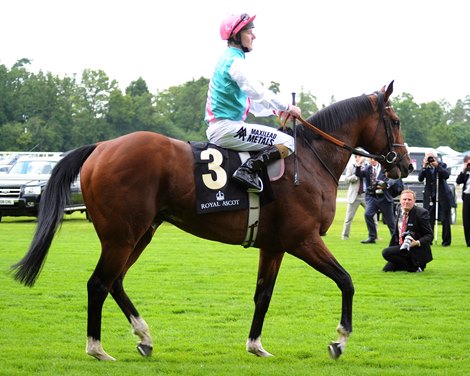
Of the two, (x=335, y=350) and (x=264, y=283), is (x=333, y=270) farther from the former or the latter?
(x=264, y=283)

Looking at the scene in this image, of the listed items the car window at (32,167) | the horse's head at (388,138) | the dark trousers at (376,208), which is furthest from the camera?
the car window at (32,167)

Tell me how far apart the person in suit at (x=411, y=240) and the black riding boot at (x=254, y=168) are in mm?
6055

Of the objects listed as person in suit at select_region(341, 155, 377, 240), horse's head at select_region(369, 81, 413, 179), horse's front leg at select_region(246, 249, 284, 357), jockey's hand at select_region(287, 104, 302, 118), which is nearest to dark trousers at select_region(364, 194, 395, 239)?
person in suit at select_region(341, 155, 377, 240)

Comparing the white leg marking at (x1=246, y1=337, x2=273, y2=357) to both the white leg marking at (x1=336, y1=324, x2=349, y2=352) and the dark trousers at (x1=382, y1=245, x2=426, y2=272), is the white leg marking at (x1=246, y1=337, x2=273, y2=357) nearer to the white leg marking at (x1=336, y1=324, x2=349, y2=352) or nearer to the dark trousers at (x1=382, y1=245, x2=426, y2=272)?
the white leg marking at (x1=336, y1=324, x2=349, y2=352)

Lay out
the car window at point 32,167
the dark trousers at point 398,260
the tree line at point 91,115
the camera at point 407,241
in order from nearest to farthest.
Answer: the camera at point 407,241
the dark trousers at point 398,260
the car window at point 32,167
the tree line at point 91,115

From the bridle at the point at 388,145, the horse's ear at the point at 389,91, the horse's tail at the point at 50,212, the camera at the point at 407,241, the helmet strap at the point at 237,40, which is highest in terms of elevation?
the helmet strap at the point at 237,40

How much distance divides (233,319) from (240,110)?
103 inches

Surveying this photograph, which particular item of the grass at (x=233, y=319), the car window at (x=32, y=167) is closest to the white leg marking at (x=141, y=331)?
the grass at (x=233, y=319)

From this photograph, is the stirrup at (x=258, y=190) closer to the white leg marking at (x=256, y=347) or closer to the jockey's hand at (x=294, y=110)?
the jockey's hand at (x=294, y=110)

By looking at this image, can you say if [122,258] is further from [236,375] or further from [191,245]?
[191,245]

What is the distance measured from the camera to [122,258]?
6.99 metres

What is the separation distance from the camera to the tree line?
64.2 m

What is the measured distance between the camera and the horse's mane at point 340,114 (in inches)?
311

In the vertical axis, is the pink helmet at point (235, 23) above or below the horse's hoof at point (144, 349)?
above
